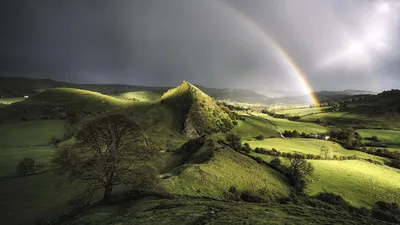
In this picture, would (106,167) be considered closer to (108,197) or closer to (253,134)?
(108,197)

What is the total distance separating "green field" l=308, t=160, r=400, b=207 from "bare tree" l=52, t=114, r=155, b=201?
51.2 m

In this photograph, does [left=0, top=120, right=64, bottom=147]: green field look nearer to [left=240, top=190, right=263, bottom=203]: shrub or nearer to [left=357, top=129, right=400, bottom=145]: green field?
[left=240, top=190, right=263, bottom=203]: shrub

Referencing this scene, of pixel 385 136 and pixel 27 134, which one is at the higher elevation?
pixel 385 136

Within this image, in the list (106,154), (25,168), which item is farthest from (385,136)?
(25,168)

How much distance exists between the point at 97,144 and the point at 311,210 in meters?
35.9

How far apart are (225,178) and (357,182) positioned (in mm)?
46770

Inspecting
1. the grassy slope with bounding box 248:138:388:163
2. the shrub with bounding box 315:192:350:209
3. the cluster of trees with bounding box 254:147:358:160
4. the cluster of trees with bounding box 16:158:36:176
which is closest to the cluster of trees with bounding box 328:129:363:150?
the grassy slope with bounding box 248:138:388:163

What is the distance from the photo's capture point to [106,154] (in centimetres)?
5122

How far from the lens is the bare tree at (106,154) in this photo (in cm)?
4725

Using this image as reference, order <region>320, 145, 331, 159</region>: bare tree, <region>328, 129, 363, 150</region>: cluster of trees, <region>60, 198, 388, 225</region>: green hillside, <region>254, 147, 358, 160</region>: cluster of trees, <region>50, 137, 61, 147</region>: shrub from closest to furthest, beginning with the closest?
1. <region>60, 198, 388, 225</region>: green hillside
2. <region>254, 147, 358, 160</region>: cluster of trees
3. <region>320, 145, 331, 159</region>: bare tree
4. <region>328, 129, 363, 150</region>: cluster of trees
5. <region>50, 137, 61, 147</region>: shrub

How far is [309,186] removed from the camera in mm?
80938

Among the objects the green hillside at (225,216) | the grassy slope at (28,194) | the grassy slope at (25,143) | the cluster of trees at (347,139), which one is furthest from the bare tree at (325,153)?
the grassy slope at (25,143)

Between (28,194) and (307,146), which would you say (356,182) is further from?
(28,194)

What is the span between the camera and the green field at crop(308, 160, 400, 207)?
78.9 metres
